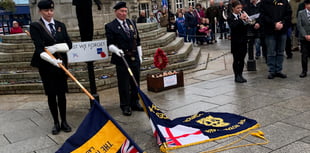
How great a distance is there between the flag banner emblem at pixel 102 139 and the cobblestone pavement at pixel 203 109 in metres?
0.82

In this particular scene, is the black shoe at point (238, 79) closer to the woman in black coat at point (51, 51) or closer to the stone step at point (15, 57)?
the woman in black coat at point (51, 51)

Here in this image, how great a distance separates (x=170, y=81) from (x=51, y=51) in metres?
3.31

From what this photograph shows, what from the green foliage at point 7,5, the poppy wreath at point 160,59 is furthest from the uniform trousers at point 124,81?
the green foliage at point 7,5

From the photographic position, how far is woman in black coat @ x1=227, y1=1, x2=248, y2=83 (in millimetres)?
7551

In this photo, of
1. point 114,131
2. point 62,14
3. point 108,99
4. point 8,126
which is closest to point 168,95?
point 108,99

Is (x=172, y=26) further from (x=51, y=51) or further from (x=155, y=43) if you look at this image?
(x=51, y=51)

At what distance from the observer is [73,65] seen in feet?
29.2

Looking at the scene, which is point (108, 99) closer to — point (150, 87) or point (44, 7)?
point (150, 87)

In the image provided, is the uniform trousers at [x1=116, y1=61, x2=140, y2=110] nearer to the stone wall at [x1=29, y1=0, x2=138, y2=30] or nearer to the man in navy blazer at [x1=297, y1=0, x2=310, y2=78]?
the man in navy blazer at [x1=297, y1=0, x2=310, y2=78]

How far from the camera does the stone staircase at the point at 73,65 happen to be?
8336 millimetres

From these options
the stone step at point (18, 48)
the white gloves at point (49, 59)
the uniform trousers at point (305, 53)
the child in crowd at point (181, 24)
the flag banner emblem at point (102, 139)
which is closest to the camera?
the flag banner emblem at point (102, 139)

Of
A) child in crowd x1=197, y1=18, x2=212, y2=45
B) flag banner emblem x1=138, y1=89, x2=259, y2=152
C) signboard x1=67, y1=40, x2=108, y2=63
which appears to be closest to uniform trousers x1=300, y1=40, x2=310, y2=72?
flag banner emblem x1=138, y1=89, x2=259, y2=152

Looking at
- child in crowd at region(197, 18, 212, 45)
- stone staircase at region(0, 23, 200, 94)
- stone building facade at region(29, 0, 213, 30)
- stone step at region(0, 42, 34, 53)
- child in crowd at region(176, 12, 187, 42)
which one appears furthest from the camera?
child in crowd at region(176, 12, 187, 42)

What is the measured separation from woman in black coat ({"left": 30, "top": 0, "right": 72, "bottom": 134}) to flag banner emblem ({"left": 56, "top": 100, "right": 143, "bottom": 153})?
4.92ft
